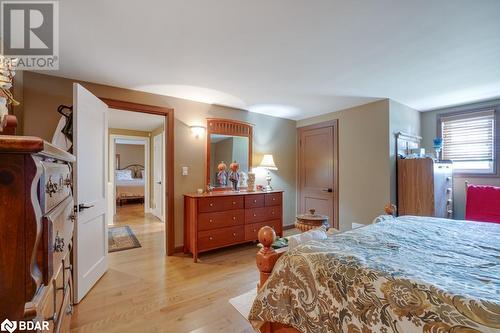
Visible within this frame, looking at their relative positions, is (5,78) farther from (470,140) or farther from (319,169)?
(470,140)

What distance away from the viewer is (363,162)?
371 centimetres

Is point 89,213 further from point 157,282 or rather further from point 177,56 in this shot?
point 177,56

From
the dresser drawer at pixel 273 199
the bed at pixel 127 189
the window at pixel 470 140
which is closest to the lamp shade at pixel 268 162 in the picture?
the dresser drawer at pixel 273 199

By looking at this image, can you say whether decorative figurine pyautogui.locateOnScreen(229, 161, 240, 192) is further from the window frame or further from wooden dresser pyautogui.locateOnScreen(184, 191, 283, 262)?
the window frame

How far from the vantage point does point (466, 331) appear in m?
0.75

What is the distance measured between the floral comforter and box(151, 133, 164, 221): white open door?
4.56 m

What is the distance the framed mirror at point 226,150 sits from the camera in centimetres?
367

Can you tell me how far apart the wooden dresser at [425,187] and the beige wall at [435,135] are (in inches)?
14.6

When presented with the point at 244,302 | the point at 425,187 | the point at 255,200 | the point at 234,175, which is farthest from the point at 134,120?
the point at 425,187

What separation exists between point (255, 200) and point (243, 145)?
1.07 m

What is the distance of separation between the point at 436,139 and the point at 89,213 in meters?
5.05

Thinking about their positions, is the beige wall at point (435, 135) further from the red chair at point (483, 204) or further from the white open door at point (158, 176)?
the white open door at point (158, 176)

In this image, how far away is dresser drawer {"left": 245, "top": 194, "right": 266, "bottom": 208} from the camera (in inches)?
136

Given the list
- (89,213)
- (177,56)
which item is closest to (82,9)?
(177,56)
